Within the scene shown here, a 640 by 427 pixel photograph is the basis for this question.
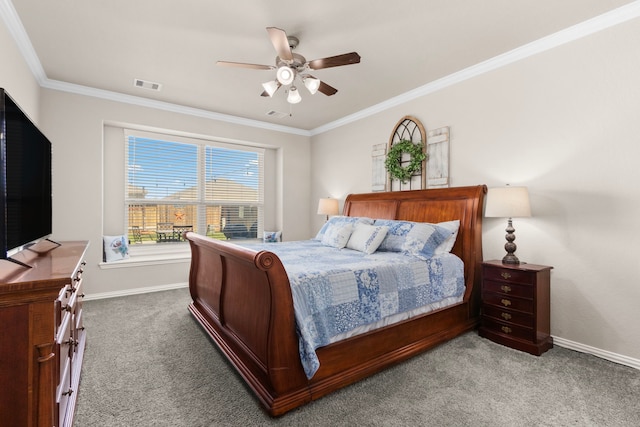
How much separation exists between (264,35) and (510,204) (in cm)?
260

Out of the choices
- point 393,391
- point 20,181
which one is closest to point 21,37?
point 20,181

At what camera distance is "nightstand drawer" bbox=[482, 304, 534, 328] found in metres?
2.58

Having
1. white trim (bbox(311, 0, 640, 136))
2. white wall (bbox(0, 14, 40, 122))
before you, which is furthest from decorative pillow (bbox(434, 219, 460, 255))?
white wall (bbox(0, 14, 40, 122))

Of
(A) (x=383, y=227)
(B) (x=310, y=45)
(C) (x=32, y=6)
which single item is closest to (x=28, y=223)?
(C) (x=32, y=6)

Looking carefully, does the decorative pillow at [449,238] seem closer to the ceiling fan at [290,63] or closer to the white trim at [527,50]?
the white trim at [527,50]

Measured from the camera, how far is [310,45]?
9.41 feet

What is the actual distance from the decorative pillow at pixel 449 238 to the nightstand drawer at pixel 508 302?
527 millimetres

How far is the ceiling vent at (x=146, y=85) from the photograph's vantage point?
12.1 feet

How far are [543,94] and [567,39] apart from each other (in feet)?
1.49

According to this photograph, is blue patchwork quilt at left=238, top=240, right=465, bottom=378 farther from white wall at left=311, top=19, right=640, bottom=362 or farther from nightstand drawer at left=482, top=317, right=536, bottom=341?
white wall at left=311, top=19, right=640, bottom=362

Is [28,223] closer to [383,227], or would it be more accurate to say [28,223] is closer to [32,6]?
[32,6]

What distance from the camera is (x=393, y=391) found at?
1980 millimetres

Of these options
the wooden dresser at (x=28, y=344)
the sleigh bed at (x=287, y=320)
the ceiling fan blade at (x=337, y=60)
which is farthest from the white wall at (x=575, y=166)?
the wooden dresser at (x=28, y=344)

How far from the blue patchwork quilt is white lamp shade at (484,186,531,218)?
2.03 ft
